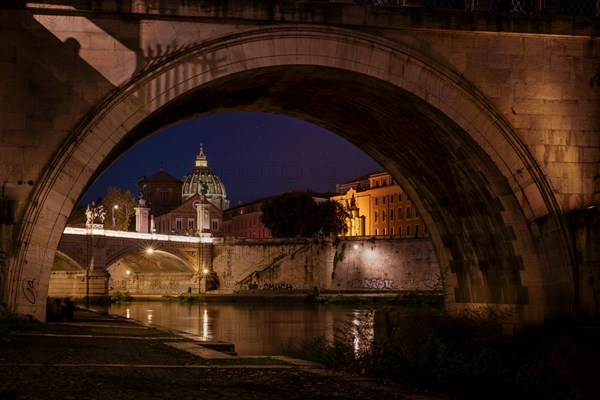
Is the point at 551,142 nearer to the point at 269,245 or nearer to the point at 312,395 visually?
the point at 312,395

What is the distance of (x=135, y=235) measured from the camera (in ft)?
293

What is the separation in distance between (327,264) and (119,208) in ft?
104

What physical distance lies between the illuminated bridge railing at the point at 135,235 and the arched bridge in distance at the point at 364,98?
202 feet

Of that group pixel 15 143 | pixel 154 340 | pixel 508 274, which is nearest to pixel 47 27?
pixel 15 143

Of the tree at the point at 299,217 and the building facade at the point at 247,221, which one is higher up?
the building facade at the point at 247,221

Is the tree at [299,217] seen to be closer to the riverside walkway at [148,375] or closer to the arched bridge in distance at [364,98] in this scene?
the arched bridge in distance at [364,98]

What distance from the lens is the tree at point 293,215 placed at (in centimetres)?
11175

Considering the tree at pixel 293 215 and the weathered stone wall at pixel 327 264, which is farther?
the tree at pixel 293 215

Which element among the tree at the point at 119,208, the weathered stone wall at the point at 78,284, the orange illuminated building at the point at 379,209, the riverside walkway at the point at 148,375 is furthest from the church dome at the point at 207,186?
the riverside walkway at the point at 148,375

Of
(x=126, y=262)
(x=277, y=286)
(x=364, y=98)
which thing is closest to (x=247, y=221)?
(x=126, y=262)

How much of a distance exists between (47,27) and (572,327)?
10.8 metres

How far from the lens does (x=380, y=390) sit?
1095cm

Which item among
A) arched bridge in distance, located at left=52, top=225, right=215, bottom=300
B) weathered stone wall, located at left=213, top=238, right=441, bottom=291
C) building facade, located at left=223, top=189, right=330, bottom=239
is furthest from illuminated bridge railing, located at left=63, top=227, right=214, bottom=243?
building facade, located at left=223, top=189, right=330, bottom=239

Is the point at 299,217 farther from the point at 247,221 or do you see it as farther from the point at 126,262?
the point at 247,221
